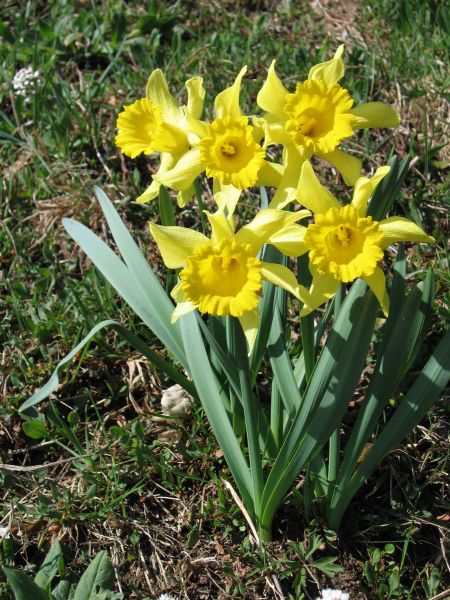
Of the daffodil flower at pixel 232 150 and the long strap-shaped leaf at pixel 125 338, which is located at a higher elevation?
the daffodil flower at pixel 232 150

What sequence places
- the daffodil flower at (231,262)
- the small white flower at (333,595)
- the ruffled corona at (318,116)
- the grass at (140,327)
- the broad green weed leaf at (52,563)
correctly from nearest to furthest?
1. the daffodil flower at (231,262)
2. the ruffled corona at (318,116)
3. the small white flower at (333,595)
4. the broad green weed leaf at (52,563)
5. the grass at (140,327)

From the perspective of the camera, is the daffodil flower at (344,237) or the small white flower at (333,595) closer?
the daffodil flower at (344,237)

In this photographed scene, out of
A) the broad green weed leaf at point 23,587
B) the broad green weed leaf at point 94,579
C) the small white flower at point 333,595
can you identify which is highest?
the broad green weed leaf at point 23,587

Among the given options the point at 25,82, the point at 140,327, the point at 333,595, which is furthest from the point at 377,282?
the point at 25,82

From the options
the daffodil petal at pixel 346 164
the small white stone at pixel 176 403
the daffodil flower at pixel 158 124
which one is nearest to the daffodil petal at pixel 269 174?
the daffodil petal at pixel 346 164

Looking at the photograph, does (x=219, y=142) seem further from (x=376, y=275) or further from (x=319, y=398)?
(x=319, y=398)

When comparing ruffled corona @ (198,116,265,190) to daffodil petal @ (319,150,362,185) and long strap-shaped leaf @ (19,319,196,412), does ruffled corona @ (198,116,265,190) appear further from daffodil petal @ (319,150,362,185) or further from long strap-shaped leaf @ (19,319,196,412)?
long strap-shaped leaf @ (19,319,196,412)

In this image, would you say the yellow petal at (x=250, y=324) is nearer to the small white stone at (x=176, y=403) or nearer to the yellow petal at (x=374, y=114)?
the yellow petal at (x=374, y=114)
